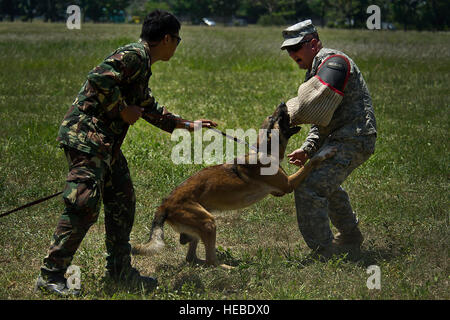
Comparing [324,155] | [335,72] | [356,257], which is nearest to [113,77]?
[335,72]

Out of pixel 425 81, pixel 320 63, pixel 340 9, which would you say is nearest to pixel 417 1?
pixel 340 9

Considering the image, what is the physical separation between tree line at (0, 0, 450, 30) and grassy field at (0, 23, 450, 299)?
44520 mm

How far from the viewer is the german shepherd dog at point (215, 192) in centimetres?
496

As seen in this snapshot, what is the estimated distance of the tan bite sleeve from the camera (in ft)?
15.9

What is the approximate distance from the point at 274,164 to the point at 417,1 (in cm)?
7395

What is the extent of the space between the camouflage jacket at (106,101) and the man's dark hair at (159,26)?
0.31ft

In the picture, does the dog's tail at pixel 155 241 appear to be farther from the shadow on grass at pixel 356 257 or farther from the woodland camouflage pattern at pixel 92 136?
the shadow on grass at pixel 356 257

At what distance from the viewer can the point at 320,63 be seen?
197 inches

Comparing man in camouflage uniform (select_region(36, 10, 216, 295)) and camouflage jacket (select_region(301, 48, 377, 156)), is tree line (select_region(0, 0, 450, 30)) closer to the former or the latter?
camouflage jacket (select_region(301, 48, 377, 156))

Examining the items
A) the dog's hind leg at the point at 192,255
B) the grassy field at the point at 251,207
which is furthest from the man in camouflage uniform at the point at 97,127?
the dog's hind leg at the point at 192,255

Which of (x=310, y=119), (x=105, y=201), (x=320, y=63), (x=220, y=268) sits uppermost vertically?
(x=320, y=63)

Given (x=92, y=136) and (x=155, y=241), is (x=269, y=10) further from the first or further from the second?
(x=92, y=136)

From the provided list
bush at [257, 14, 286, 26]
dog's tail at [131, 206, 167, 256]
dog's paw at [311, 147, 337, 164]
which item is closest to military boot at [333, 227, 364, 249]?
dog's paw at [311, 147, 337, 164]
